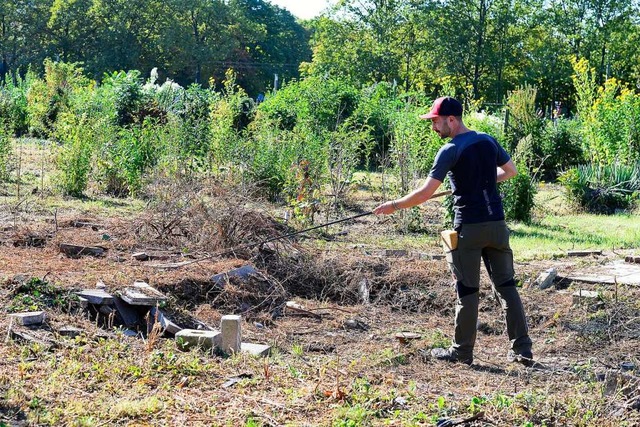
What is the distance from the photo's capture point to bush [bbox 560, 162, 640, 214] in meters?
14.3

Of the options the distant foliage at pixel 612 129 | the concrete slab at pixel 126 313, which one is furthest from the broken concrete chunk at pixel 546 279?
the distant foliage at pixel 612 129

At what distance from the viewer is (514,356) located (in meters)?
5.99

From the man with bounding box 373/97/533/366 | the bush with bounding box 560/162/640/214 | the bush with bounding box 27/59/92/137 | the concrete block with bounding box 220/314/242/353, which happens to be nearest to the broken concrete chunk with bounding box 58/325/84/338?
the concrete block with bounding box 220/314/242/353

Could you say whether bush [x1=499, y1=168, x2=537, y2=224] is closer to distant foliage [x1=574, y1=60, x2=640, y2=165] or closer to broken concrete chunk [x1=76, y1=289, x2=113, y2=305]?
distant foliage [x1=574, y1=60, x2=640, y2=165]

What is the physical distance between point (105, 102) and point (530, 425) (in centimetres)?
1443

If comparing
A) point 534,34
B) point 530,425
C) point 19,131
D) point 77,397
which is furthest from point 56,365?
point 534,34

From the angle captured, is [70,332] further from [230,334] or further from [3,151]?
[3,151]

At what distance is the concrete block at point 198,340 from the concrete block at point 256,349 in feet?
0.61

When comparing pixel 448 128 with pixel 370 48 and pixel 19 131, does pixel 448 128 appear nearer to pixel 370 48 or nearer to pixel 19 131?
pixel 19 131

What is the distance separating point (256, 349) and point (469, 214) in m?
1.69

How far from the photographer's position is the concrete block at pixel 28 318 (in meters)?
5.77

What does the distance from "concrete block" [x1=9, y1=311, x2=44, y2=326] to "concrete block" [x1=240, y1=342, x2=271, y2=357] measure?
4.60 feet

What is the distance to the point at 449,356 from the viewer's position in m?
5.89

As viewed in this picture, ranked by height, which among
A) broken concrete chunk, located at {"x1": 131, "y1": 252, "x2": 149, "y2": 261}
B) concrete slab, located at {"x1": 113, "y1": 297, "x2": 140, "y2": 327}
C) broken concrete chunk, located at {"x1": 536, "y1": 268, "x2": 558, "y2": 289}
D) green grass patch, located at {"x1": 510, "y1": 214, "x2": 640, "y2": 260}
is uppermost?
green grass patch, located at {"x1": 510, "y1": 214, "x2": 640, "y2": 260}
